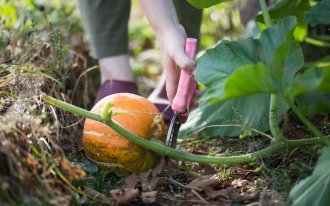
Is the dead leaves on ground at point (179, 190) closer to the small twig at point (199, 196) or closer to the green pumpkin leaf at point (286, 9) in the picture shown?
the small twig at point (199, 196)

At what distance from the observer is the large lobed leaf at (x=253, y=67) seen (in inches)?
53.1

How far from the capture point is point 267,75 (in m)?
1.35

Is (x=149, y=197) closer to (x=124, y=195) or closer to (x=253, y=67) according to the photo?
(x=124, y=195)

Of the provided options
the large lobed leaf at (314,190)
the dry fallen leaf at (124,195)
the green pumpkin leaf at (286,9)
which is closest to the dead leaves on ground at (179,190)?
the dry fallen leaf at (124,195)

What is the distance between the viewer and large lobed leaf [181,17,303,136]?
53.1 inches

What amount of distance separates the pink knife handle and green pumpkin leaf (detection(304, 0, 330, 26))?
501 mm

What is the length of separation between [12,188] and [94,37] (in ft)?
4.66

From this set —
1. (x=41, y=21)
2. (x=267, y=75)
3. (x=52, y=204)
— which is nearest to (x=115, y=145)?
(x=52, y=204)

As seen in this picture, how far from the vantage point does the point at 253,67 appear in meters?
1.33

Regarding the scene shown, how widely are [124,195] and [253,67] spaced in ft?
1.54

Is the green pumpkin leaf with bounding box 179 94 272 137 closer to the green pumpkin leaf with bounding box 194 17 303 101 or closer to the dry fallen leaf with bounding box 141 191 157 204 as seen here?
the green pumpkin leaf with bounding box 194 17 303 101

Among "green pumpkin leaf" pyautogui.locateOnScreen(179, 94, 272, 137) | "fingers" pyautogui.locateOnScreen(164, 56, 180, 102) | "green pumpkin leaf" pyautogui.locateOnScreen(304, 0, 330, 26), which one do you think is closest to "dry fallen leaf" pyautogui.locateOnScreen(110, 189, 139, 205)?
"fingers" pyautogui.locateOnScreen(164, 56, 180, 102)

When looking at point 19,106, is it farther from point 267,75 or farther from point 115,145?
point 267,75

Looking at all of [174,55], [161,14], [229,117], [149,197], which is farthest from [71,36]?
[149,197]
